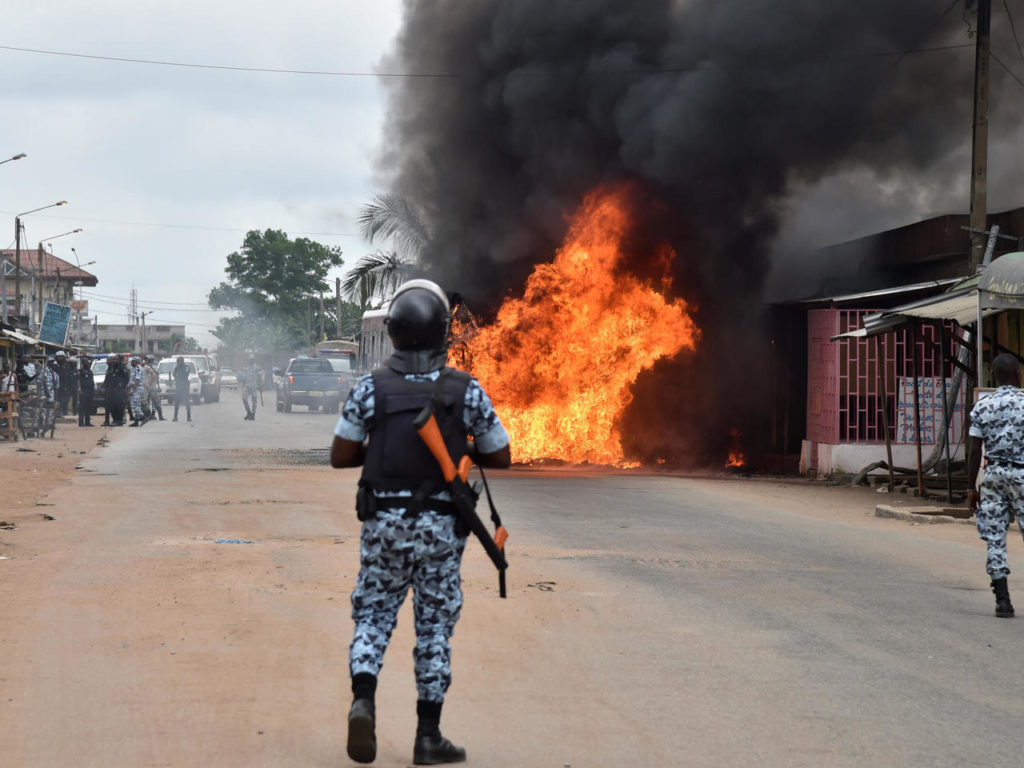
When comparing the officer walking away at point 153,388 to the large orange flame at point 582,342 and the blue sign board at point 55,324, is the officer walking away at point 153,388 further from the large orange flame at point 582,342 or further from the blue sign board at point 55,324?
the large orange flame at point 582,342

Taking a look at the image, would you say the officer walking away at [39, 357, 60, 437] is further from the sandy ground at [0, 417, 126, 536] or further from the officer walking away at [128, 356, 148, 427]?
the officer walking away at [128, 356, 148, 427]

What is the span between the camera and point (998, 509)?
23.6ft

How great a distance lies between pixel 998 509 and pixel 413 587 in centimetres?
437

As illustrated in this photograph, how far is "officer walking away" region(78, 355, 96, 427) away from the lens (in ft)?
98.8

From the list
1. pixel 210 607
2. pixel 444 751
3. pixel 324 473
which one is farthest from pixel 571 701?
pixel 324 473

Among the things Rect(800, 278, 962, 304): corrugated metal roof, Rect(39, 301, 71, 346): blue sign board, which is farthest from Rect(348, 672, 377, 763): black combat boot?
Rect(39, 301, 71, 346): blue sign board

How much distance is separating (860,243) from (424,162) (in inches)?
336

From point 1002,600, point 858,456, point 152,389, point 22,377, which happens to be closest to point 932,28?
point 858,456

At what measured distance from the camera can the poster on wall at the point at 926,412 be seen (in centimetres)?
1666

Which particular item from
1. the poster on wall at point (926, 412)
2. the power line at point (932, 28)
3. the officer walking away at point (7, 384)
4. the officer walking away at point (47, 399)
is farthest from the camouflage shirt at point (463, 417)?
the officer walking away at point (47, 399)

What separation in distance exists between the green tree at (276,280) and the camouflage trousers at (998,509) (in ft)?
271

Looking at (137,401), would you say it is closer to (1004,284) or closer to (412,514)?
(1004,284)

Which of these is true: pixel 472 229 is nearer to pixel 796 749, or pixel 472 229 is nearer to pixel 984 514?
pixel 984 514

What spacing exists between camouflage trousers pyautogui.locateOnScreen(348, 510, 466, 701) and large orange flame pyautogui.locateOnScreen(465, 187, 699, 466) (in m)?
15.4
